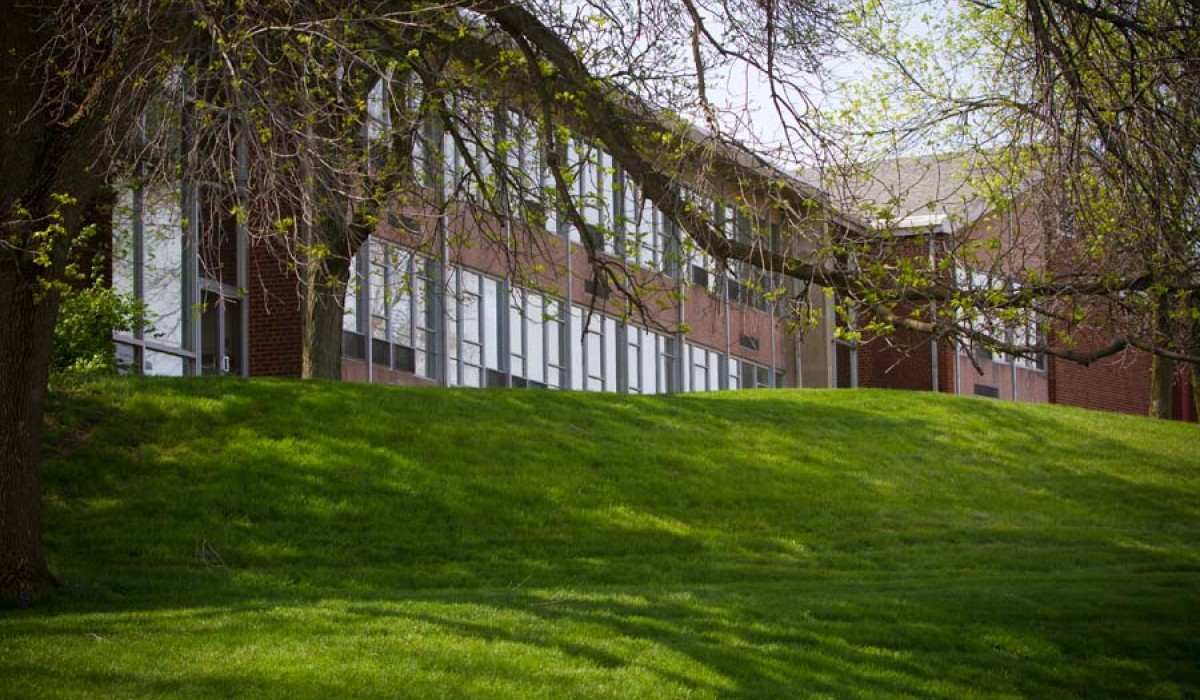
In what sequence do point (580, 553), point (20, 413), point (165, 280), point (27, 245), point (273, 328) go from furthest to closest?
point (273, 328) → point (165, 280) → point (580, 553) → point (20, 413) → point (27, 245)

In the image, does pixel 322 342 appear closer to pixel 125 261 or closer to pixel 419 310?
pixel 125 261

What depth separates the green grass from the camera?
10719 millimetres

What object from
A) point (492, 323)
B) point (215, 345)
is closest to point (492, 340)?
point (492, 323)

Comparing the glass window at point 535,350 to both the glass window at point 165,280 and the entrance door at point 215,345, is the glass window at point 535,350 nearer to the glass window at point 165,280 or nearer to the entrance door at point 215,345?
the entrance door at point 215,345

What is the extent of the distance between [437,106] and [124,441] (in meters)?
6.57

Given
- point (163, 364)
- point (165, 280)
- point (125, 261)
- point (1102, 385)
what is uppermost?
point (125, 261)

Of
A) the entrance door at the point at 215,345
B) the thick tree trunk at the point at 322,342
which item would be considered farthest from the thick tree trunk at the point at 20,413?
the entrance door at the point at 215,345

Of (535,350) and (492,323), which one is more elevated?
(492,323)

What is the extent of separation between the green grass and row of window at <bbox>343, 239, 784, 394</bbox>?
130 inches

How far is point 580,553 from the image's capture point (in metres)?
16.0

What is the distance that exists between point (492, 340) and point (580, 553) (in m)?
12.1

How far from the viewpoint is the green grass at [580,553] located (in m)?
10.7

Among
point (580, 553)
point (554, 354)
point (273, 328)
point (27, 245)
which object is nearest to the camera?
point (27, 245)

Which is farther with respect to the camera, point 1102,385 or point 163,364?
point 1102,385
